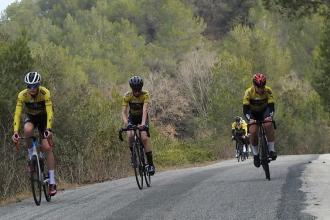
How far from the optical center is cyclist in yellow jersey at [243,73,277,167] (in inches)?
454

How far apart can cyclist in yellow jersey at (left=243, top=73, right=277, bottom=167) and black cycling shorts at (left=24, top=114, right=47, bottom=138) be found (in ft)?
12.2

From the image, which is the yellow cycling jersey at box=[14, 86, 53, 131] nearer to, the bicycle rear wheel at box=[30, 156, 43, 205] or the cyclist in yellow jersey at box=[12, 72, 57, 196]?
the cyclist in yellow jersey at box=[12, 72, 57, 196]

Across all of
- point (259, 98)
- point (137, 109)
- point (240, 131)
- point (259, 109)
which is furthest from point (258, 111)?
point (240, 131)

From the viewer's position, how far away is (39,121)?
10.1 meters

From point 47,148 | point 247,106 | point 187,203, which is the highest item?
point 247,106

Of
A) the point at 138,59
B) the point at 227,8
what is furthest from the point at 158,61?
the point at 227,8

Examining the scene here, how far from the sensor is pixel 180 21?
2559 inches

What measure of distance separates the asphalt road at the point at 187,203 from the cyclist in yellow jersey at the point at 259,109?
0.64 metres

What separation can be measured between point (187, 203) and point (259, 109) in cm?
365

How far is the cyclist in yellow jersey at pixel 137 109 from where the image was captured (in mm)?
11172

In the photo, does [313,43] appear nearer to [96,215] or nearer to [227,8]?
[227,8]

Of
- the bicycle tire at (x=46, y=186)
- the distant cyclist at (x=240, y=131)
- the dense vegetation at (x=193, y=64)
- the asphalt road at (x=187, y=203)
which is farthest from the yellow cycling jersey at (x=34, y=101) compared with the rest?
the dense vegetation at (x=193, y=64)

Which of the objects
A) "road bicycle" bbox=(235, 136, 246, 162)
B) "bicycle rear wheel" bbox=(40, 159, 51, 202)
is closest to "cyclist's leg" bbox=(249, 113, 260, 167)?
"bicycle rear wheel" bbox=(40, 159, 51, 202)

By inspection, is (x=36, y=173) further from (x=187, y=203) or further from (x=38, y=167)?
(x=187, y=203)
